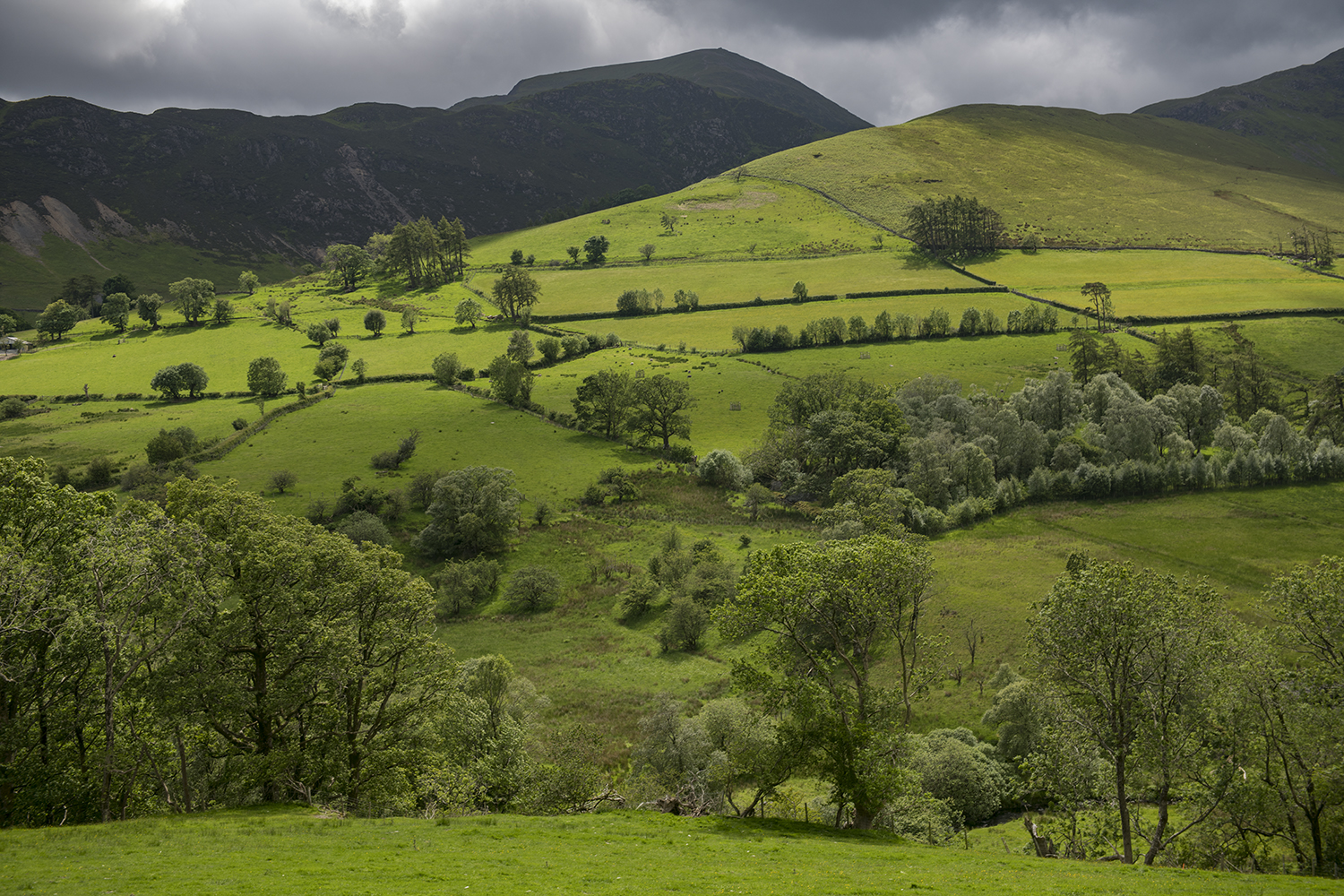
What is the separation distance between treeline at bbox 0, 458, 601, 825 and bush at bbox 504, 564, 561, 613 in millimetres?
35445

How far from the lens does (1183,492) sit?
83250mm

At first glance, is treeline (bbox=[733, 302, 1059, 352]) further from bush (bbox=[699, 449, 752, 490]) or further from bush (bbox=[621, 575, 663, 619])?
bush (bbox=[621, 575, 663, 619])

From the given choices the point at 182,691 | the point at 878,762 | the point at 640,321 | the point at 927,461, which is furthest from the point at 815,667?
the point at 640,321

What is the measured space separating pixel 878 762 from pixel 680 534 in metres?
55.3

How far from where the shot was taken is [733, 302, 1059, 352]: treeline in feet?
451

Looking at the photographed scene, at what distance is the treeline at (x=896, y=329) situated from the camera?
137m

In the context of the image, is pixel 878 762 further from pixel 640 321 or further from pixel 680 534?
pixel 640 321

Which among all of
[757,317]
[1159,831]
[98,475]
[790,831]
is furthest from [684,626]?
[757,317]

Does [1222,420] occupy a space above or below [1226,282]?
below

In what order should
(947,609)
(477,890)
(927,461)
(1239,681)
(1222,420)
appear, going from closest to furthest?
(477,890) → (1239,681) → (947,609) → (927,461) → (1222,420)

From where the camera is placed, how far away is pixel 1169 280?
15738 cm

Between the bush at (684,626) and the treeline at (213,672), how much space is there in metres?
26.8

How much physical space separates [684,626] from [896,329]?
313 ft

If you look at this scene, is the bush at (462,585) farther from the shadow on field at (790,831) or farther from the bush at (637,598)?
the shadow on field at (790,831)
